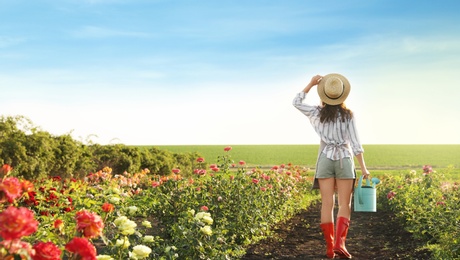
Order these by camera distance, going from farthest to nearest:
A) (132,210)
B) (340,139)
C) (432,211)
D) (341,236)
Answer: (432,211)
(341,236)
(340,139)
(132,210)

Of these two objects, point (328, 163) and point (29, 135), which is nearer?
point (328, 163)

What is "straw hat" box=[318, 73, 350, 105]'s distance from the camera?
19.2 feet

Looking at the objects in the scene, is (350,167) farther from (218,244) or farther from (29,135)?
(29,135)

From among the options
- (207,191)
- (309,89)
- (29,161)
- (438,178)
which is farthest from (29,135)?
(438,178)

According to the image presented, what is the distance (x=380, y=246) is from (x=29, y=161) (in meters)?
6.31

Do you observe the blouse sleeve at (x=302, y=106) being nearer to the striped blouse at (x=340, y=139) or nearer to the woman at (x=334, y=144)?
the woman at (x=334, y=144)

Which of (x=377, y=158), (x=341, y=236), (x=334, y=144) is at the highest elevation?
(x=334, y=144)

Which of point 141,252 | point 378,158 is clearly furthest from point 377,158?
point 141,252

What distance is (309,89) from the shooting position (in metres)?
6.06

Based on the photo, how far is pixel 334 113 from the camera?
5863 millimetres

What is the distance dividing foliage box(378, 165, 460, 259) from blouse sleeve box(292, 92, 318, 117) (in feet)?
6.11

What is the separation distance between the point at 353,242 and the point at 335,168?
2139 millimetres

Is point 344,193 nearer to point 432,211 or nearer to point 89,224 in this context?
point 432,211

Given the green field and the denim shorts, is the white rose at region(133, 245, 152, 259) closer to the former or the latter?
the denim shorts
